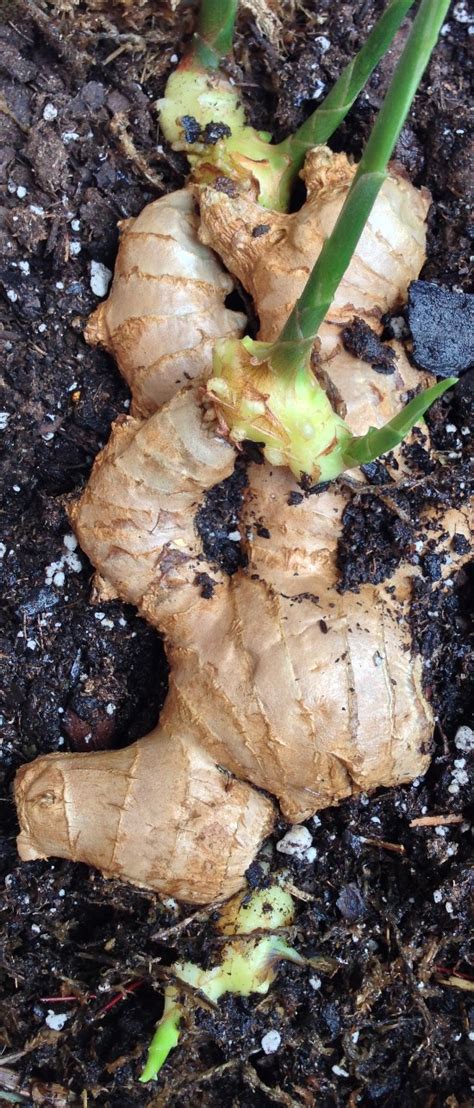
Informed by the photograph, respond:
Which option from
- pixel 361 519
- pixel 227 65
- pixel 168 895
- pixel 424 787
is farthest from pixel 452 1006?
pixel 227 65

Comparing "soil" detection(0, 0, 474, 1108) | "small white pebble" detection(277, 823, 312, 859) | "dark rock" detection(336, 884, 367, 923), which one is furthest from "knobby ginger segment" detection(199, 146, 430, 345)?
"dark rock" detection(336, 884, 367, 923)

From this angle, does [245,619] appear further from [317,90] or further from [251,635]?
[317,90]

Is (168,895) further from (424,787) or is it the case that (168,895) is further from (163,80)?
(163,80)

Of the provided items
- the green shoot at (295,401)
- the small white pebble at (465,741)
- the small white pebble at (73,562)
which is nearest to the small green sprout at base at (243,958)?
the small white pebble at (465,741)

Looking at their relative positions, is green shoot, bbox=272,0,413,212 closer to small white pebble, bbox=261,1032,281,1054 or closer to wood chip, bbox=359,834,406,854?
wood chip, bbox=359,834,406,854

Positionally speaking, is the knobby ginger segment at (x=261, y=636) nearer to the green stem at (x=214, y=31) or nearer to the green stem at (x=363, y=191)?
the green stem at (x=363, y=191)
